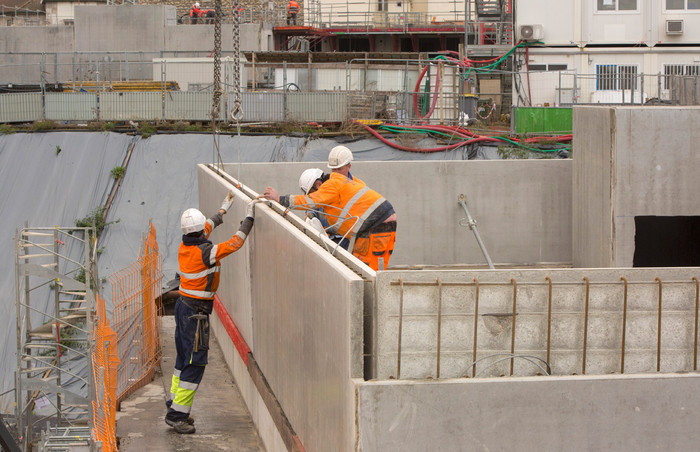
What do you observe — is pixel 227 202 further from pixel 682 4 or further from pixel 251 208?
pixel 682 4

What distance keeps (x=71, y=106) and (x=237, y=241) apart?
64.2ft

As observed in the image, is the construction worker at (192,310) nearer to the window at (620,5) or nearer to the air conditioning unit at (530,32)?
the air conditioning unit at (530,32)

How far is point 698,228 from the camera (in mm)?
12391

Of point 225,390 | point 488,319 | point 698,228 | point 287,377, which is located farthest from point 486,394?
point 698,228

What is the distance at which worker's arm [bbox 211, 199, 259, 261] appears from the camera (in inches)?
325

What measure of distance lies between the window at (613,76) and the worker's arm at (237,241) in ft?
68.3

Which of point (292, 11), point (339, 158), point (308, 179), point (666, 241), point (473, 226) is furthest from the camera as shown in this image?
point (292, 11)

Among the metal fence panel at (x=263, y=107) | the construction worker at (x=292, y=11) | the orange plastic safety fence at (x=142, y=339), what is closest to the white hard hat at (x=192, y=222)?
the orange plastic safety fence at (x=142, y=339)

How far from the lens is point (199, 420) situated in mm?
9305

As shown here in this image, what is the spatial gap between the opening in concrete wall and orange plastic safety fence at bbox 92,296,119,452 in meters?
6.75

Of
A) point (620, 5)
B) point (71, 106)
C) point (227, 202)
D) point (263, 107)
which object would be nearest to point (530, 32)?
point (620, 5)

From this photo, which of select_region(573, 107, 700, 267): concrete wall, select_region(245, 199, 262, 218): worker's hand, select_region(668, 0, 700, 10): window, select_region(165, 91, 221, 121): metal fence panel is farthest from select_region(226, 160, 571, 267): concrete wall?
select_region(668, 0, 700, 10): window

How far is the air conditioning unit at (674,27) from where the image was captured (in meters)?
28.8

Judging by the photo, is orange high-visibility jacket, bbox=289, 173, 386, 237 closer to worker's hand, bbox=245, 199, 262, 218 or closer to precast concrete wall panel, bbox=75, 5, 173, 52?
worker's hand, bbox=245, 199, 262, 218
